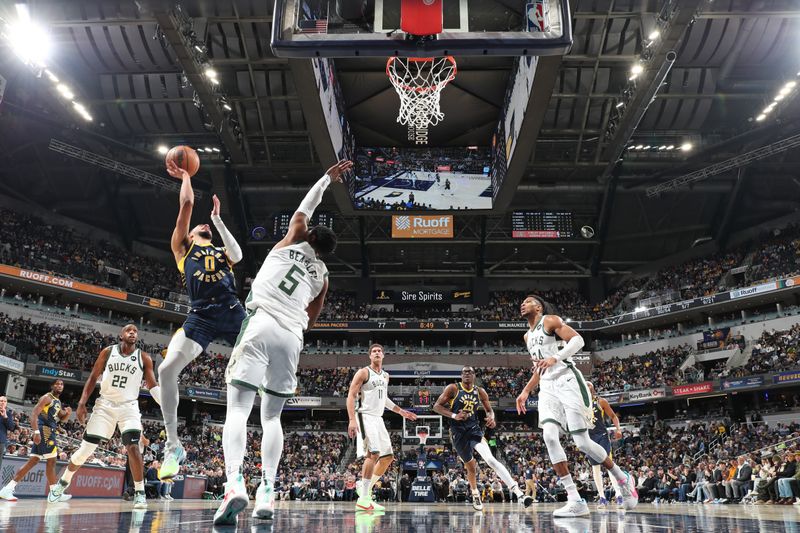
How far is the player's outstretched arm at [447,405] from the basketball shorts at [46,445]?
264 inches

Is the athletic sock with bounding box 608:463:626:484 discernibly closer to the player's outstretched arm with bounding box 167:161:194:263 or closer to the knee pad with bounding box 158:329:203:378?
the knee pad with bounding box 158:329:203:378

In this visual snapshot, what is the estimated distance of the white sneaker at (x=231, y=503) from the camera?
11.8 ft

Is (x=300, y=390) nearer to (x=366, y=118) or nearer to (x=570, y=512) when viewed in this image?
(x=366, y=118)

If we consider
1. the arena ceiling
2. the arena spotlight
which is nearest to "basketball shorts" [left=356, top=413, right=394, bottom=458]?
the arena ceiling

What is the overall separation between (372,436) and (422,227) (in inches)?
865

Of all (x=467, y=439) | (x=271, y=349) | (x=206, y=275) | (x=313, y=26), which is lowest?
(x=467, y=439)

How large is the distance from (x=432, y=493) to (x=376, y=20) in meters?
16.9

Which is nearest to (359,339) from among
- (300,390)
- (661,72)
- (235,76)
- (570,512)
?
(300,390)

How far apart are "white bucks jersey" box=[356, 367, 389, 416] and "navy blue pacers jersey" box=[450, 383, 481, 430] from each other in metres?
1.54

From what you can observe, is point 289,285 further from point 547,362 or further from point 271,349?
point 547,362

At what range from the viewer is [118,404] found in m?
7.55

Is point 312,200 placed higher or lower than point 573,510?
higher

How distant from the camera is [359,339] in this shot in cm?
4041

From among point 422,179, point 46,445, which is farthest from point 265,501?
point 422,179
